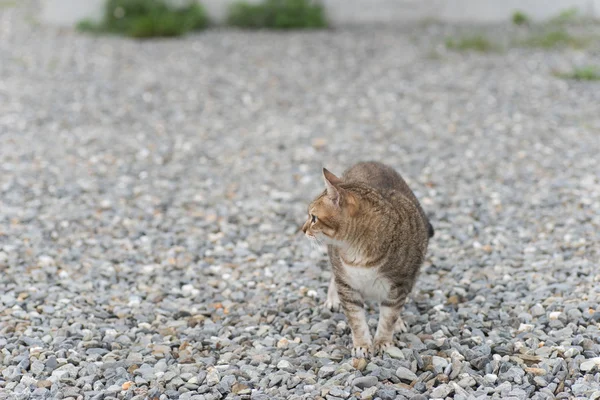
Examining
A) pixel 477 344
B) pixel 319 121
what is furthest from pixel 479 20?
pixel 477 344

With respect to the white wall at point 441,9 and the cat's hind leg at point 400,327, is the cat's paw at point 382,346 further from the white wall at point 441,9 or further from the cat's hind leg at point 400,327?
the white wall at point 441,9

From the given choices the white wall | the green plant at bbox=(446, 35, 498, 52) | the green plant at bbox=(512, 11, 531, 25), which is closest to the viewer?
the green plant at bbox=(446, 35, 498, 52)

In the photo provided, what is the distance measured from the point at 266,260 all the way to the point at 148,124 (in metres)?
4.17

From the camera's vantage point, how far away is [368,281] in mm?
4117

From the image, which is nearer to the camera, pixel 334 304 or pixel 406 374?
pixel 406 374

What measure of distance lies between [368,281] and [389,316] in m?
0.30

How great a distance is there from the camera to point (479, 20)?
14703 millimetres

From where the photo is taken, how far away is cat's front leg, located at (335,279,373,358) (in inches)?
167

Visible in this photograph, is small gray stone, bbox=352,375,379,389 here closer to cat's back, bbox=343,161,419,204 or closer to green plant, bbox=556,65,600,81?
cat's back, bbox=343,161,419,204

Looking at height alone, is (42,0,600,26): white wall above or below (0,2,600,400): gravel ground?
above

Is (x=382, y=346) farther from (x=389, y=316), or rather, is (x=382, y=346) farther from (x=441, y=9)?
(x=441, y=9)

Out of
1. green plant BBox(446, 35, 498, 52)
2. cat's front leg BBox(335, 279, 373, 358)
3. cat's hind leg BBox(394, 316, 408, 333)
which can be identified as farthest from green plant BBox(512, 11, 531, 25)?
cat's front leg BBox(335, 279, 373, 358)

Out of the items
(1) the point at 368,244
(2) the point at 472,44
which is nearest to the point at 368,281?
(1) the point at 368,244

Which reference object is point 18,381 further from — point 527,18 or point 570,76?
point 527,18
